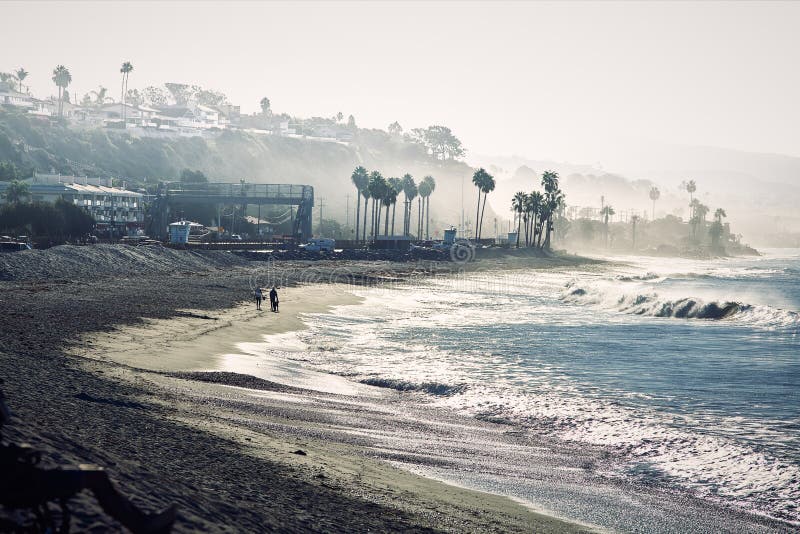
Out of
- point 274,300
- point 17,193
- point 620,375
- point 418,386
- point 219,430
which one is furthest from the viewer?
point 17,193

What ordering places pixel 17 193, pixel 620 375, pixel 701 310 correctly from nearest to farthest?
pixel 620 375
pixel 701 310
pixel 17 193

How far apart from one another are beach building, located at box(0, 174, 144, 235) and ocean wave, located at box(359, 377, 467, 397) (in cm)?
8956

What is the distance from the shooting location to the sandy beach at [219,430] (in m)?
10.6

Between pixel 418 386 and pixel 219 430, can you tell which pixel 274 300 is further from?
pixel 219 430

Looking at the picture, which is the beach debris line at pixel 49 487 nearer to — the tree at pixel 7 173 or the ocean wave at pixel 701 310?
the ocean wave at pixel 701 310

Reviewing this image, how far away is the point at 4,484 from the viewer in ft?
16.2

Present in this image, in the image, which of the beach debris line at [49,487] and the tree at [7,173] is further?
the tree at [7,173]

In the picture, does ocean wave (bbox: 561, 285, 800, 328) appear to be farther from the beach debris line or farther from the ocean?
the beach debris line

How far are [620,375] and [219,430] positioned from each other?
1698 cm

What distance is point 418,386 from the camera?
2503 cm

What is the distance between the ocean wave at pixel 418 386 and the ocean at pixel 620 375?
0.04m

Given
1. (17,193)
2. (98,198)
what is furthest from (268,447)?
(98,198)

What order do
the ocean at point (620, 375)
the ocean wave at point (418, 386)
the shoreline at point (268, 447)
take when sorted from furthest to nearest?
the ocean wave at point (418, 386) → the ocean at point (620, 375) → the shoreline at point (268, 447)

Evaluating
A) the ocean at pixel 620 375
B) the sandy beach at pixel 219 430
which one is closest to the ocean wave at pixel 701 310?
the ocean at pixel 620 375
